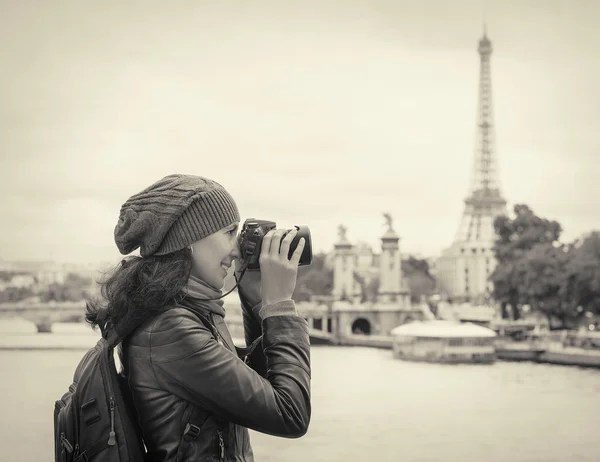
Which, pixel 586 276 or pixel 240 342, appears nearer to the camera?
pixel 586 276

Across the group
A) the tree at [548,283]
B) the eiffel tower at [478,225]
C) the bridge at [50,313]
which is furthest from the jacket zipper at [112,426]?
the eiffel tower at [478,225]

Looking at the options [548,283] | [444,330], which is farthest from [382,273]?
[548,283]

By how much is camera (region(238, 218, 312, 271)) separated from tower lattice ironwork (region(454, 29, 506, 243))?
2165 cm

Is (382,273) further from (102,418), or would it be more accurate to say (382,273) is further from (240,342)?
(102,418)

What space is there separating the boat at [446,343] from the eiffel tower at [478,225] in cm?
935

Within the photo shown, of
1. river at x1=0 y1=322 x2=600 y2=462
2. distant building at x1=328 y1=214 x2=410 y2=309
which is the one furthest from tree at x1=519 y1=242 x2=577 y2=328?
distant building at x1=328 y1=214 x2=410 y2=309

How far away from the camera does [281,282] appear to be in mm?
796

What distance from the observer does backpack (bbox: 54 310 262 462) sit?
29.0 inches

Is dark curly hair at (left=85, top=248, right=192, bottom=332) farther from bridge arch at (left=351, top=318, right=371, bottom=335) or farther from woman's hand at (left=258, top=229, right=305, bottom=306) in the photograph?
bridge arch at (left=351, top=318, right=371, bottom=335)

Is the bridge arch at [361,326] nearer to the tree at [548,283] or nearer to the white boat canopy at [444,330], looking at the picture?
the white boat canopy at [444,330]

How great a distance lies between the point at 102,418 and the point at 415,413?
857 cm

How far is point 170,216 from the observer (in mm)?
782

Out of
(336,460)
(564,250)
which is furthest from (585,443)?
(564,250)

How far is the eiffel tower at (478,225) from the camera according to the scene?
77.5ft
